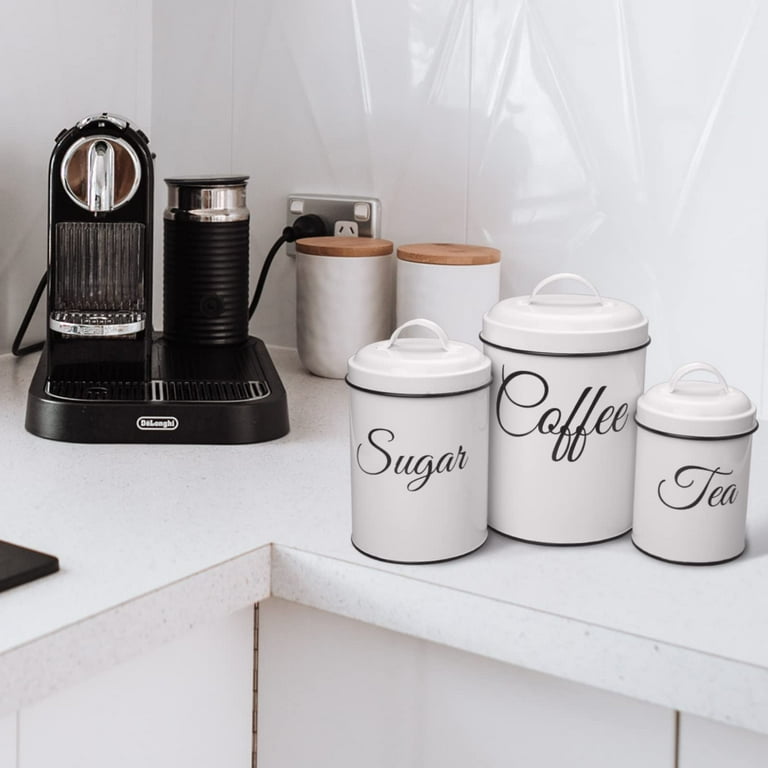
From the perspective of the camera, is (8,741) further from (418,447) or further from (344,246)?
(344,246)

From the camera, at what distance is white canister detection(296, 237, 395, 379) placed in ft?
4.25

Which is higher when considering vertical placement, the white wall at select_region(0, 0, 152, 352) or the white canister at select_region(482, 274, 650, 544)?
the white wall at select_region(0, 0, 152, 352)

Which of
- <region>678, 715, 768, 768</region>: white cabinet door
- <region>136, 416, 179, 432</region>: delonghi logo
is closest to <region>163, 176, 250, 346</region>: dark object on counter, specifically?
<region>136, 416, 179, 432</region>: delonghi logo

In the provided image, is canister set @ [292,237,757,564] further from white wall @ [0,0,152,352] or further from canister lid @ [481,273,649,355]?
white wall @ [0,0,152,352]

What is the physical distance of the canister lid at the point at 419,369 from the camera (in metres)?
0.73

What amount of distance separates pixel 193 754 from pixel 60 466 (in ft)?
0.94

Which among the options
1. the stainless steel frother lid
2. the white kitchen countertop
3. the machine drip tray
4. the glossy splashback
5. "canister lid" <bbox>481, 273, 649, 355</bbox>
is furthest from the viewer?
the stainless steel frother lid

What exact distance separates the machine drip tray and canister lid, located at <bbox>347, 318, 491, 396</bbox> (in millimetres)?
320

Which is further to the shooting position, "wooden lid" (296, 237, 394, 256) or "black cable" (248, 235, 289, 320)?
"black cable" (248, 235, 289, 320)

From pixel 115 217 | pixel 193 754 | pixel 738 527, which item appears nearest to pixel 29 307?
pixel 115 217

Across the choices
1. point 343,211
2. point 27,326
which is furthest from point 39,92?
point 343,211

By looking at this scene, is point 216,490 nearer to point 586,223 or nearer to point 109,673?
point 109,673

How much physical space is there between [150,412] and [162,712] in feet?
1.10

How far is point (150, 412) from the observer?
104 centimetres
